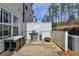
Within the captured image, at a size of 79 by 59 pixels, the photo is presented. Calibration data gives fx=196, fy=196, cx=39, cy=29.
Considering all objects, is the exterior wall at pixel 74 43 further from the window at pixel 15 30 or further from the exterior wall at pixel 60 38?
the window at pixel 15 30

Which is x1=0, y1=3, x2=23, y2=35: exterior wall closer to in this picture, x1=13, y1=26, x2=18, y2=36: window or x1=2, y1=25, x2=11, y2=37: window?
x1=13, y1=26, x2=18, y2=36: window

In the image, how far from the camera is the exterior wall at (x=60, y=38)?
1093 cm

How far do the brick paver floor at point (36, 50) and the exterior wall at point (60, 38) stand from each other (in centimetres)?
70

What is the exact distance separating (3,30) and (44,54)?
7.44 ft

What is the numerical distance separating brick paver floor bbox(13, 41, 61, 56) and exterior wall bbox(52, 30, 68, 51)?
0.70 m

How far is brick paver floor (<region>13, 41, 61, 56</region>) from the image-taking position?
30.9 feet

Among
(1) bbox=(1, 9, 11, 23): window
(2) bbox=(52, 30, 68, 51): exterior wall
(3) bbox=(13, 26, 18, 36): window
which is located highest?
(1) bbox=(1, 9, 11, 23): window

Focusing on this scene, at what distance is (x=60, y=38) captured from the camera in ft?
40.7

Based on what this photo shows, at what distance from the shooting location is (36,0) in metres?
8.50

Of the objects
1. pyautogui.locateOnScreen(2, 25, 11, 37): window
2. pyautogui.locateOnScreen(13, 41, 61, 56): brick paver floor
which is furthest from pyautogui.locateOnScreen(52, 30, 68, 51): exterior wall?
pyautogui.locateOnScreen(2, 25, 11, 37): window

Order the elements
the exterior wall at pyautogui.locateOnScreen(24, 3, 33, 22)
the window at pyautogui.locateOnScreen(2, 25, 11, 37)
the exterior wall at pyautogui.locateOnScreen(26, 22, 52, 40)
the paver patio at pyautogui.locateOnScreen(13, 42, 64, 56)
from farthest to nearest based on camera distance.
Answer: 1. the exterior wall at pyautogui.locateOnScreen(26, 22, 52, 40)
2. the exterior wall at pyautogui.locateOnScreen(24, 3, 33, 22)
3. the paver patio at pyautogui.locateOnScreen(13, 42, 64, 56)
4. the window at pyautogui.locateOnScreen(2, 25, 11, 37)

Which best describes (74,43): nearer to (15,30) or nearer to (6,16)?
(15,30)

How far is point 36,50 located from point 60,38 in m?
2.88

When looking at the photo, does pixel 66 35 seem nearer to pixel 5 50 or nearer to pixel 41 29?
pixel 41 29
